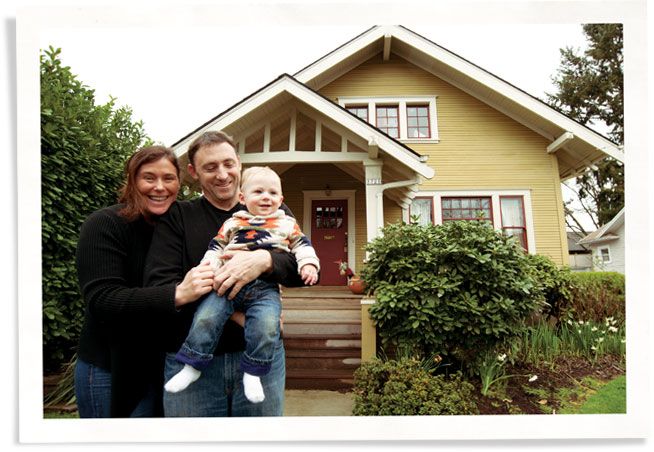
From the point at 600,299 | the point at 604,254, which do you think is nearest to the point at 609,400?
the point at 600,299

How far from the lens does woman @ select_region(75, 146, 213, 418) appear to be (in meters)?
1.39

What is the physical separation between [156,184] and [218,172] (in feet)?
0.79

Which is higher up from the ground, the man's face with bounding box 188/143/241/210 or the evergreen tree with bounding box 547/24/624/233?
the evergreen tree with bounding box 547/24/624/233

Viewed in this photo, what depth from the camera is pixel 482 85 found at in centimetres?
593

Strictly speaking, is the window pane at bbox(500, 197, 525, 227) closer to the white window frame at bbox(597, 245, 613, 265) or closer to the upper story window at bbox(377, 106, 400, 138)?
the upper story window at bbox(377, 106, 400, 138)

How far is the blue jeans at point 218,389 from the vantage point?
1.49 meters

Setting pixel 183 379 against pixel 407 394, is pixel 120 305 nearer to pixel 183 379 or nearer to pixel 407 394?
pixel 183 379

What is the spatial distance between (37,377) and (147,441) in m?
0.90

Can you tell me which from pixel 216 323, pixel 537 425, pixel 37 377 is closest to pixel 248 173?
pixel 216 323

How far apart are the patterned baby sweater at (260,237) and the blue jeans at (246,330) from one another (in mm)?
148

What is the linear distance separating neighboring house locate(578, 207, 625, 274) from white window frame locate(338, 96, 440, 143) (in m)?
3.24

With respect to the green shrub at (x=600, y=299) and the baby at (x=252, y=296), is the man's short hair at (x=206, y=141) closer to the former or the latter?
the baby at (x=252, y=296)

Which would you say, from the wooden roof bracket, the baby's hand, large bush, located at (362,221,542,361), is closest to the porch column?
large bush, located at (362,221,542,361)
